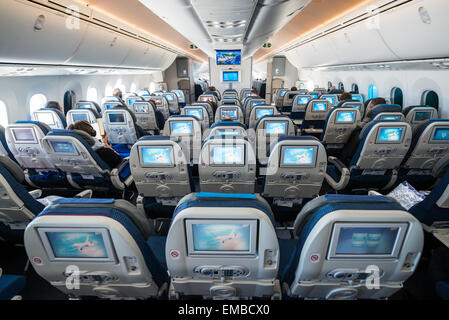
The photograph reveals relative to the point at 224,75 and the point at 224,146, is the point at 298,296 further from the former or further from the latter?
the point at 224,75

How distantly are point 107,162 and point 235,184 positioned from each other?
2285mm

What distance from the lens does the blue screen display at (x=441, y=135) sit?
3.41m

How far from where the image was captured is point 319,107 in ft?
24.0

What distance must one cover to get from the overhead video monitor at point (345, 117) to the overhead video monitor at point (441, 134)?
201cm

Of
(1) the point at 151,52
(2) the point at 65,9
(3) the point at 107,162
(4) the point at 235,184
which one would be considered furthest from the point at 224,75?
(4) the point at 235,184

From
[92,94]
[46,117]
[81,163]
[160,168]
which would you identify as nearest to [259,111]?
[160,168]

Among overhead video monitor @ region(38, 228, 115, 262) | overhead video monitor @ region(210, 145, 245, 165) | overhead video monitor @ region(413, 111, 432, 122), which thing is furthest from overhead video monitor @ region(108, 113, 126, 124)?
overhead video monitor @ region(413, 111, 432, 122)

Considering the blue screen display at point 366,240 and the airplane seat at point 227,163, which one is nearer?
the blue screen display at point 366,240

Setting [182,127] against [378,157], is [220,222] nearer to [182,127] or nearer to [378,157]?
[378,157]

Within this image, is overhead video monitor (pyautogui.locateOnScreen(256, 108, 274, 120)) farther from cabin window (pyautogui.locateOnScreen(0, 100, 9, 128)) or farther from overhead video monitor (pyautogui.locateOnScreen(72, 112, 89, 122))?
cabin window (pyautogui.locateOnScreen(0, 100, 9, 128))

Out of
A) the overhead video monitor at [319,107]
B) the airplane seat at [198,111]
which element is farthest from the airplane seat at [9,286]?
the overhead video monitor at [319,107]

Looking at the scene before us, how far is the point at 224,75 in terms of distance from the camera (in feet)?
48.4

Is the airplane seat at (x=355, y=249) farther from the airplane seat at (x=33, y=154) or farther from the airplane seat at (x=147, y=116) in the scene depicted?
the airplane seat at (x=147, y=116)

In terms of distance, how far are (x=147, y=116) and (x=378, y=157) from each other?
20.3 feet
